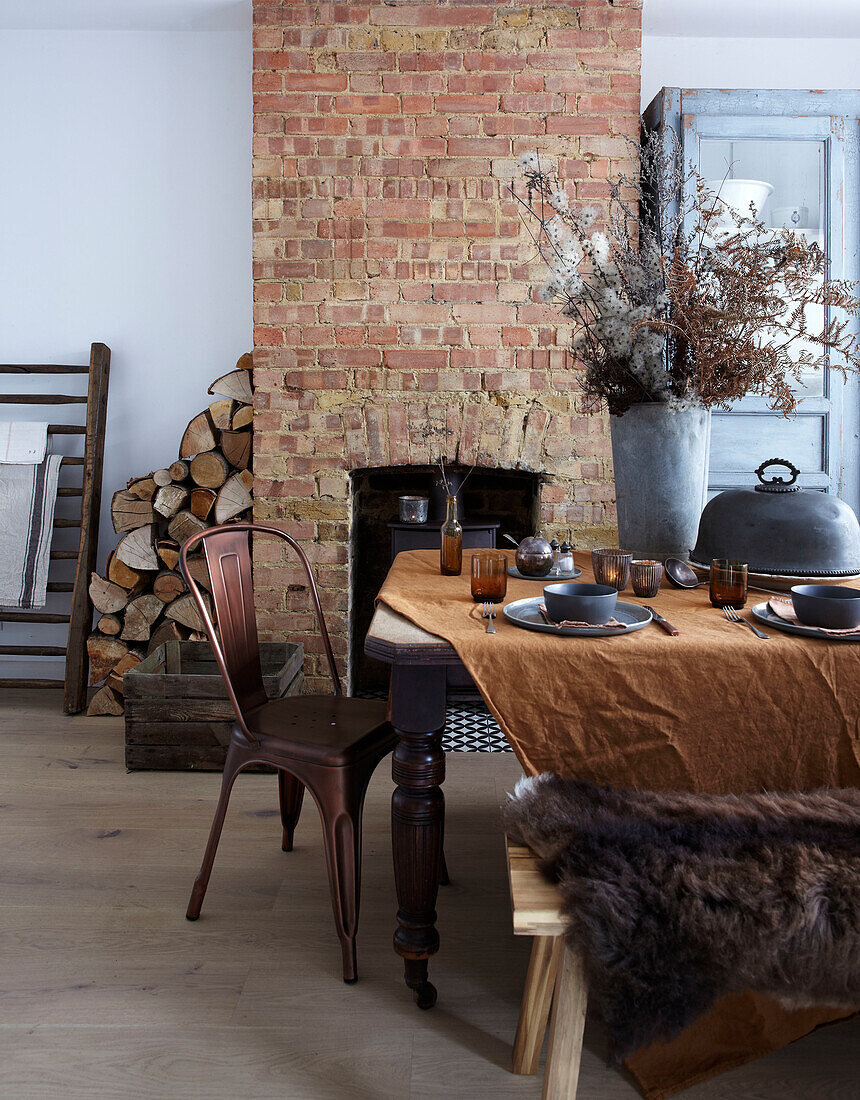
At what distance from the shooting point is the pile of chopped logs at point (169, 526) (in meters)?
3.34

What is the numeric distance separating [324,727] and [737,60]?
131 inches

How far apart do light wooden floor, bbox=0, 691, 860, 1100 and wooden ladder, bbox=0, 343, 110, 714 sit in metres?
0.85

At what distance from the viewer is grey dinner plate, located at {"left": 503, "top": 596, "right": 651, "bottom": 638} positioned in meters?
1.48

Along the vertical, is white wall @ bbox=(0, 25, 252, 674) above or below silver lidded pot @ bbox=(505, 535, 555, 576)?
above

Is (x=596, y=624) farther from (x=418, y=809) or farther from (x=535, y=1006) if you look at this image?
(x=535, y=1006)

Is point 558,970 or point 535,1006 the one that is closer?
point 558,970

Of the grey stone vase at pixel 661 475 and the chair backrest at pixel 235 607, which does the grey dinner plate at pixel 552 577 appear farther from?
the chair backrest at pixel 235 607

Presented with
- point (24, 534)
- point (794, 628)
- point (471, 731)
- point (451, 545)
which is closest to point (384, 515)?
point (471, 731)

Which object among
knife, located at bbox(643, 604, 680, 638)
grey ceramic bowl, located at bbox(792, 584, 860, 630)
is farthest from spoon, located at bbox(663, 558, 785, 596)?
grey ceramic bowl, located at bbox(792, 584, 860, 630)

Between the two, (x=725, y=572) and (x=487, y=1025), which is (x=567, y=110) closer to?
(x=725, y=572)

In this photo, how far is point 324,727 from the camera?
1.85 meters

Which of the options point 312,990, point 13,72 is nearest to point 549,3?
point 13,72

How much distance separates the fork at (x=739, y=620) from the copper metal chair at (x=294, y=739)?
76 cm

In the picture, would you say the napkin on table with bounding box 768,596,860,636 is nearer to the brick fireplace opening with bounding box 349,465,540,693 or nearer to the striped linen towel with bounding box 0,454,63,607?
the brick fireplace opening with bounding box 349,465,540,693
